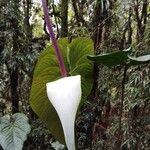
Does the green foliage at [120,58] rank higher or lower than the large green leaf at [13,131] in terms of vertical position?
higher

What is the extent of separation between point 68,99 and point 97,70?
1098 millimetres

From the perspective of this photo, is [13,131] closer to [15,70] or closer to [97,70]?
[97,70]

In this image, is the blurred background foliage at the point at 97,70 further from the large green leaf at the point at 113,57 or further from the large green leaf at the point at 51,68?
the large green leaf at the point at 113,57

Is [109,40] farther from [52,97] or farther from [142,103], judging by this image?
[52,97]

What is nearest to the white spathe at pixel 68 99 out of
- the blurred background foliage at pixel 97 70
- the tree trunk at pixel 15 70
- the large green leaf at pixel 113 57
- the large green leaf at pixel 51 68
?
the large green leaf at pixel 113 57

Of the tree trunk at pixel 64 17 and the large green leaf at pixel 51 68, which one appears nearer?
the large green leaf at pixel 51 68

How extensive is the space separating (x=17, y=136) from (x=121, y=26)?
72 centimetres

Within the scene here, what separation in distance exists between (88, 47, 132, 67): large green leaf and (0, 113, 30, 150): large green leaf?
2.20ft

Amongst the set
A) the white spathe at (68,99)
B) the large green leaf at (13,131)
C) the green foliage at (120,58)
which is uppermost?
the green foliage at (120,58)

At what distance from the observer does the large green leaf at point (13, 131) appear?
5.63 feet

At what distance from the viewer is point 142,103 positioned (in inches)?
66.5

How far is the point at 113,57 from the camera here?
1138mm

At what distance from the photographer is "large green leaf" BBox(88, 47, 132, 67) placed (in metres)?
1.11

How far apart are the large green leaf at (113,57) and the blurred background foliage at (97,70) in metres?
0.51
